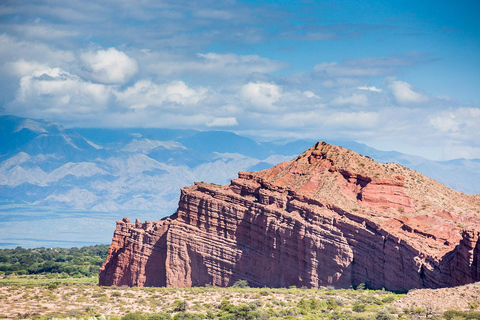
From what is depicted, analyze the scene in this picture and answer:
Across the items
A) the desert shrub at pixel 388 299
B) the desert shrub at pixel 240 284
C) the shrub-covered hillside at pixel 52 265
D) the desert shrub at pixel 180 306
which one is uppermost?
the shrub-covered hillside at pixel 52 265

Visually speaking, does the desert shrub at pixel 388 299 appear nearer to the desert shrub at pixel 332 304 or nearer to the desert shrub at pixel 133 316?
the desert shrub at pixel 332 304

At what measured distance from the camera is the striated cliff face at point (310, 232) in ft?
236

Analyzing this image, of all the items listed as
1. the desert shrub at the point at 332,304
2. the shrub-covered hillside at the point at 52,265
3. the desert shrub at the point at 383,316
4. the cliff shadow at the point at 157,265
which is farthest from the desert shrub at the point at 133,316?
the shrub-covered hillside at the point at 52,265

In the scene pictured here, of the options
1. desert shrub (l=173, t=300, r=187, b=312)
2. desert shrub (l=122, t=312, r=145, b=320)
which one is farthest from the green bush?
desert shrub (l=122, t=312, r=145, b=320)

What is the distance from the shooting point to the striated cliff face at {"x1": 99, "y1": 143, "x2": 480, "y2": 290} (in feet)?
236

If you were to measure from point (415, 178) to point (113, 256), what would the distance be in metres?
45.0

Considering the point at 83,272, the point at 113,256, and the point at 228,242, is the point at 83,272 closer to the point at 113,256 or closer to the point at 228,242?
the point at 113,256

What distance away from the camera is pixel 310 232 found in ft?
255

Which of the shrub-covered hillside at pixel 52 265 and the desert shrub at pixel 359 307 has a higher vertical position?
the shrub-covered hillside at pixel 52 265

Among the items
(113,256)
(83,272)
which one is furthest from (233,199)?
(83,272)

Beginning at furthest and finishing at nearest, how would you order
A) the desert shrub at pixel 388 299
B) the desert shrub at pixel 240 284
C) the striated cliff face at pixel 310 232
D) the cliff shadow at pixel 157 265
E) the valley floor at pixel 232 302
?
the cliff shadow at pixel 157 265 → the desert shrub at pixel 240 284 → the striated cliff face at pixel 310 232 → the desert shrub at pixel 388 299 → the valley floor at pixel 232 302

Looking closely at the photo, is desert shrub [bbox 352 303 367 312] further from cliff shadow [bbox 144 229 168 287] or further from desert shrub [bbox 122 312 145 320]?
cliff shadow [bbox 144 229 168 287]

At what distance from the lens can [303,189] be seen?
86000mm

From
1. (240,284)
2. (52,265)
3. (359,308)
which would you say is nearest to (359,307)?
(359,308)
